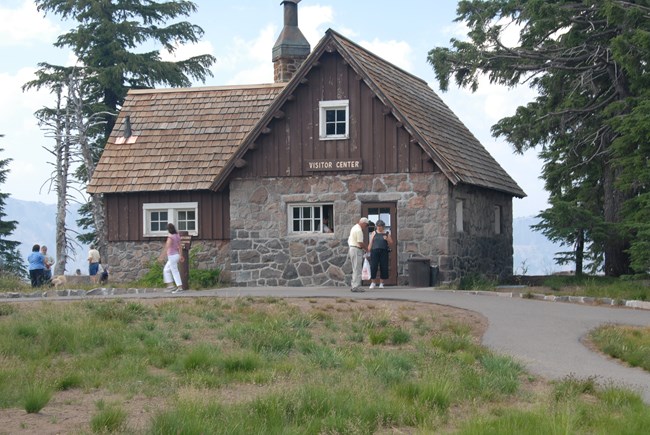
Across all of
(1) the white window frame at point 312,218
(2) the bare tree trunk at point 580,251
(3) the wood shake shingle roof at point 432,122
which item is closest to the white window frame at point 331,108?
(3) the wood shake shingle roof at point 432,122

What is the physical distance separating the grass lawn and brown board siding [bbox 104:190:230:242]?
1253cm

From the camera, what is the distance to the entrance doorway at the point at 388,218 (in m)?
26.1

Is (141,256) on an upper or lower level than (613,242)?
lower

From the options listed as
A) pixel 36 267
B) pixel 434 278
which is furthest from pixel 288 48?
pixel 434 278

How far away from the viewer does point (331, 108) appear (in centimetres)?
2694

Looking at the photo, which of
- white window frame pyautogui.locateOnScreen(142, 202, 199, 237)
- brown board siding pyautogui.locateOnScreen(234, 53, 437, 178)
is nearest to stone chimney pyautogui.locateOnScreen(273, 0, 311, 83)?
white window frame pyautogui.locateOnScreen(142, 202, 199, 237)

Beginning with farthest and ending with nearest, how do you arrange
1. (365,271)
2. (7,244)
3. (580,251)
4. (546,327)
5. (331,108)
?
(7,244) < (580,251) < (331,108) < (365,271) < (546,327)

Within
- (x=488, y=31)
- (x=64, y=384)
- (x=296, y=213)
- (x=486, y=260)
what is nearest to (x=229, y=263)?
(x=296, y=213)

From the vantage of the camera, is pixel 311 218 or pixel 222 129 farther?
pixel 222 129

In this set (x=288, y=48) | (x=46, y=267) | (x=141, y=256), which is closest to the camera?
(x=141, y=256)

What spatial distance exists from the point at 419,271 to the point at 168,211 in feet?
29.2

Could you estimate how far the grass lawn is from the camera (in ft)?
29.8

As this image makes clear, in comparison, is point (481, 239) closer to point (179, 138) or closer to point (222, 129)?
point (222, 129)

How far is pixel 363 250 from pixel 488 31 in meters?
7.56
